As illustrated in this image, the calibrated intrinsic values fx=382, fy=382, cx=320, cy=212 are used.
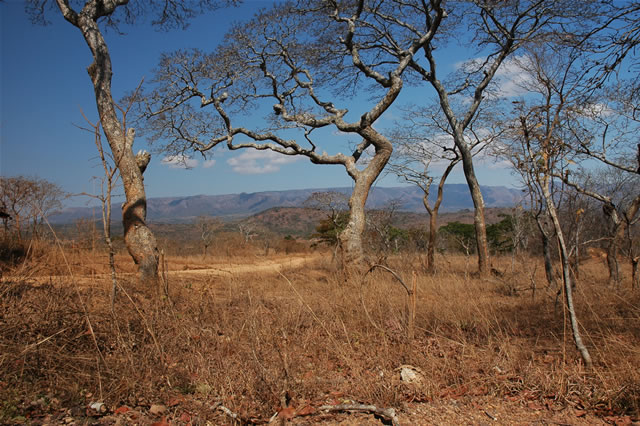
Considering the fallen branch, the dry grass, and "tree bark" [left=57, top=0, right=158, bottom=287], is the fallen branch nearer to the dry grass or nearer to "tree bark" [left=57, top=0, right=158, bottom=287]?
the dry grass

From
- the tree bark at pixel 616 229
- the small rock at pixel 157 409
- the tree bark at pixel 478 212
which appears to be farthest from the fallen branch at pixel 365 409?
the tree bark at pixel 478 212

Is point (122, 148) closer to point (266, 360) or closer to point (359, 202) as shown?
point (359, 202)

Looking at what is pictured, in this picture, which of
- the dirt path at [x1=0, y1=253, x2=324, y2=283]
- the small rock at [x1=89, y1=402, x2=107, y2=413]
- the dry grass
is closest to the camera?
the small rock at [x1=89, y1=402, x2=107, y2=413]

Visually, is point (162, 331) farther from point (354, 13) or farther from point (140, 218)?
point (354, 13)

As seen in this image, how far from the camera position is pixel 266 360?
10.6ft

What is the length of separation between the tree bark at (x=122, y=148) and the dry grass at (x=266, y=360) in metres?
1.51

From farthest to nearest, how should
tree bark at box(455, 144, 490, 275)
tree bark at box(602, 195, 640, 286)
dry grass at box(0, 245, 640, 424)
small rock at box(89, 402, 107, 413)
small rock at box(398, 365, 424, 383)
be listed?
tree bark at box(455, 144, 490, 275), tree bark at box(602, 195, 640, 286), small rock at box(398, 365, 424, 383), dry grass at box(0, 245, 640, 424), small rock at box(89, 402, 107, 413)

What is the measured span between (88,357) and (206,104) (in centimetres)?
786

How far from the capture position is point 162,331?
3.64 meters

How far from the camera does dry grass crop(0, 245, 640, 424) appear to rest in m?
2.64

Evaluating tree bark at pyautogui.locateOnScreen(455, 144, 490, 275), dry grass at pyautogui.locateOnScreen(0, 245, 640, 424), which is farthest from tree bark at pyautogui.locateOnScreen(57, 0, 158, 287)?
tree bark at pyautogui.locateOnScreen(455, 144, 490, 275)

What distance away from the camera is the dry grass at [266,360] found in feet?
8.66

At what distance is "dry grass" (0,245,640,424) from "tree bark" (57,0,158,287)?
1.51 m

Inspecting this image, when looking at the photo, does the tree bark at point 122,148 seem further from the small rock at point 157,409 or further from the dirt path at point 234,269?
the small rock at point 157,409
